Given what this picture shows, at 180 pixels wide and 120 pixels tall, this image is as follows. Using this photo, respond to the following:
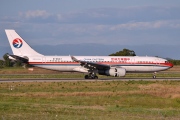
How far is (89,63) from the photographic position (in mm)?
56031

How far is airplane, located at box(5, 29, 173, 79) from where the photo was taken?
186ft

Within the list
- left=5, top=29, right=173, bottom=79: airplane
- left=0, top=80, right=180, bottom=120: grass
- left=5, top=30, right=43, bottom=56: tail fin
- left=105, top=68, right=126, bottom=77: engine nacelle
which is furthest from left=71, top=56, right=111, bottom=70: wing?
left=0, top=80, right=180, bottom=120: grass

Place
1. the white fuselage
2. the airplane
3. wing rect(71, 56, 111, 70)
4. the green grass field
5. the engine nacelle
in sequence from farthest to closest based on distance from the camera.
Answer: the white fuselage < the airplane < wing rect(71, 56, 111, 70) < the engine nacelle < the green grass field

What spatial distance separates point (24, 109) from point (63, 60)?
1354 inches

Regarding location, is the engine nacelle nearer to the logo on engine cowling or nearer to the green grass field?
the green grass field

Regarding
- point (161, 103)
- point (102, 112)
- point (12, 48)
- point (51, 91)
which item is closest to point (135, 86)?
point (51, 91)

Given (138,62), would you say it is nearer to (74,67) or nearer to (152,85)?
(74,67)

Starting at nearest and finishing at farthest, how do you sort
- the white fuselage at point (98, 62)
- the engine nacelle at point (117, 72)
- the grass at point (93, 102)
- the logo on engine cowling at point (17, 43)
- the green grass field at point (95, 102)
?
the green grass field at point (95, 102)
the grass at point (93, 102)
the engine nacelle at point (117, 72)
the white fuselage at point (98, 62)
the logo on engine cowling at point (17, 43)

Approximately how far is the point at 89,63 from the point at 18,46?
474 inches

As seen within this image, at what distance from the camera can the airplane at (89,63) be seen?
56.8m

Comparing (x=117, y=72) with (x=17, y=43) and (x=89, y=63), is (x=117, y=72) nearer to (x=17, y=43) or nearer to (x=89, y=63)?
(x=89, y=63)

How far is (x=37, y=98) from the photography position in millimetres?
33688

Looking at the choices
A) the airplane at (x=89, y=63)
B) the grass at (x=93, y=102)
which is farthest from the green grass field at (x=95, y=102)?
the airplane at (x=89, y=63)

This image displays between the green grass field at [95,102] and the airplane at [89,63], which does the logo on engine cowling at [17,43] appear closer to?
the airplane at [89,63]
